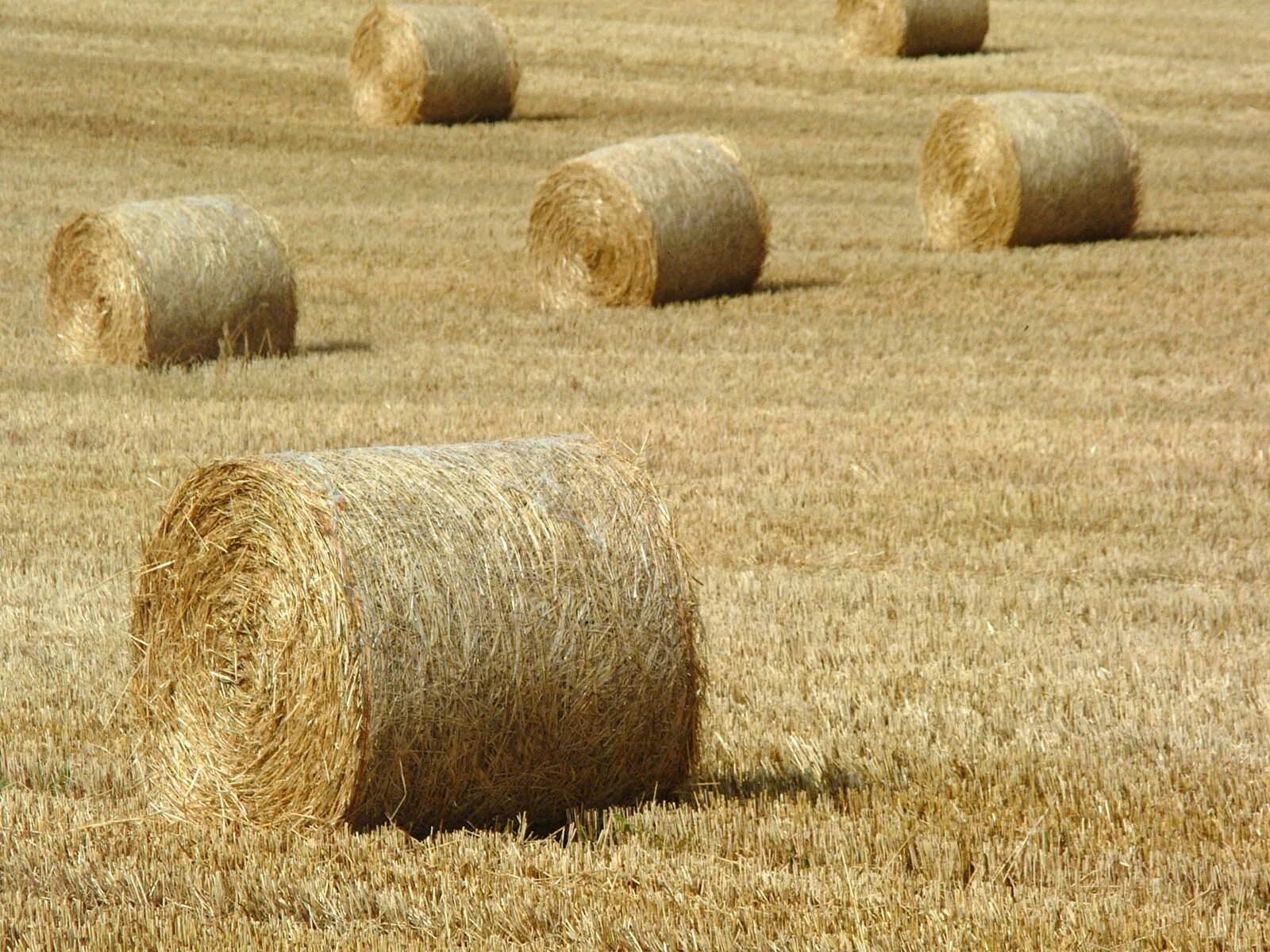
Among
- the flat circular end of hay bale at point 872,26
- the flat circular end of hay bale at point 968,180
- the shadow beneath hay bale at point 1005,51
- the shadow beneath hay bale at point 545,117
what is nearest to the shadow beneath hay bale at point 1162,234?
the flat circular end of hay bale at point 968,180

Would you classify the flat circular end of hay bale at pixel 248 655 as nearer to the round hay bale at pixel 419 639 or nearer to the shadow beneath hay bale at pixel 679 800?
the round hay bale at pixel 419 639

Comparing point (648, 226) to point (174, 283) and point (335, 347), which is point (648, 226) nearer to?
point (335, 347)

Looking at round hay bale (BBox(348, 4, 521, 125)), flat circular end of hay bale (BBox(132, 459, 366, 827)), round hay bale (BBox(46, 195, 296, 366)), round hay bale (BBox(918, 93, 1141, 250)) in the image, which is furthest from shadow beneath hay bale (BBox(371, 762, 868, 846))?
round hay bale (BBox(348, 4, 521, 125))

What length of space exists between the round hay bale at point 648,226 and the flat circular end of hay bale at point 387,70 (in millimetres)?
9921

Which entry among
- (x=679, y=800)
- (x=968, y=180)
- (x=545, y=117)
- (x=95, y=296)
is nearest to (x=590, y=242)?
(x=95, y=296)

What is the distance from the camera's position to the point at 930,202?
19.1 metres

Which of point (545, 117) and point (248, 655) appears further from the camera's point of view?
point (545, 117)

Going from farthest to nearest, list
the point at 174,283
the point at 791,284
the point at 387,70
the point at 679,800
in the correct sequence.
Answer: the point at 387,70
the point at 791,284
the point at 174,283
the point at 679,800

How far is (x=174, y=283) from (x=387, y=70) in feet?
45.8

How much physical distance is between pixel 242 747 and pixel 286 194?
1703 centimetres

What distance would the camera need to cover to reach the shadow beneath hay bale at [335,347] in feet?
44.0

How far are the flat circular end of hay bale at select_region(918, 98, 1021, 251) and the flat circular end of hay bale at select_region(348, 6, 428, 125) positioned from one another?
8980 mm

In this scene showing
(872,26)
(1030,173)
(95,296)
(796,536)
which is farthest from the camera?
(872,26)

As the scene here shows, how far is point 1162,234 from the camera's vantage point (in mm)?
19266
